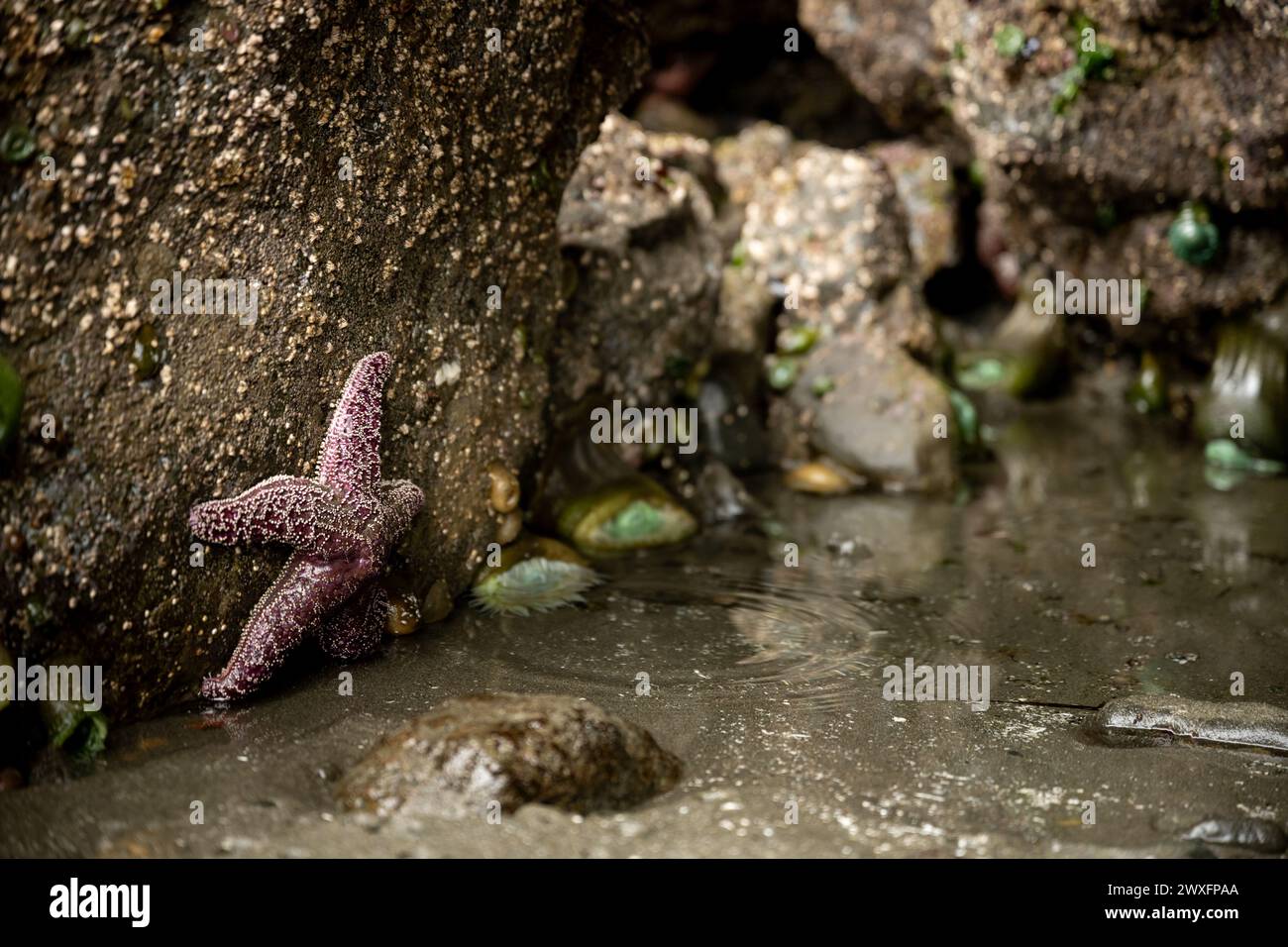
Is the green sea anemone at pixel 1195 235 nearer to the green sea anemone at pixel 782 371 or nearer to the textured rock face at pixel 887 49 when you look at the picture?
the textured rock face at pixel 887 49

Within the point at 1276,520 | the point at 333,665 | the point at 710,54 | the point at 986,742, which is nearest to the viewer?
the point at 986,742

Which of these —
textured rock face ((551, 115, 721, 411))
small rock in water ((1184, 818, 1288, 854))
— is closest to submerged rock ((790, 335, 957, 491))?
textured rock face ((551, 115, 721, 411))

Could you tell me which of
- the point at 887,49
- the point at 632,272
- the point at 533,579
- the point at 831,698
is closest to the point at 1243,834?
the point at 831,698

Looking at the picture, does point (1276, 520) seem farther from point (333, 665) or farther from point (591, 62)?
point (333, 665)

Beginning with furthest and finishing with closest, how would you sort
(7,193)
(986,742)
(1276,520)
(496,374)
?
1. (1276,520)
2. (496,374)
3. (986,742)
4. (7,193)

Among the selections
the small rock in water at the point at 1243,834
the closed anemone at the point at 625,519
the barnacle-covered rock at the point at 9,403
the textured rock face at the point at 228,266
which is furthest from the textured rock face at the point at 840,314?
the barnacle-covered rock at the point at 9,403

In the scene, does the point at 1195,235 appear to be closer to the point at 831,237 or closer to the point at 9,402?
the point at 831,237
